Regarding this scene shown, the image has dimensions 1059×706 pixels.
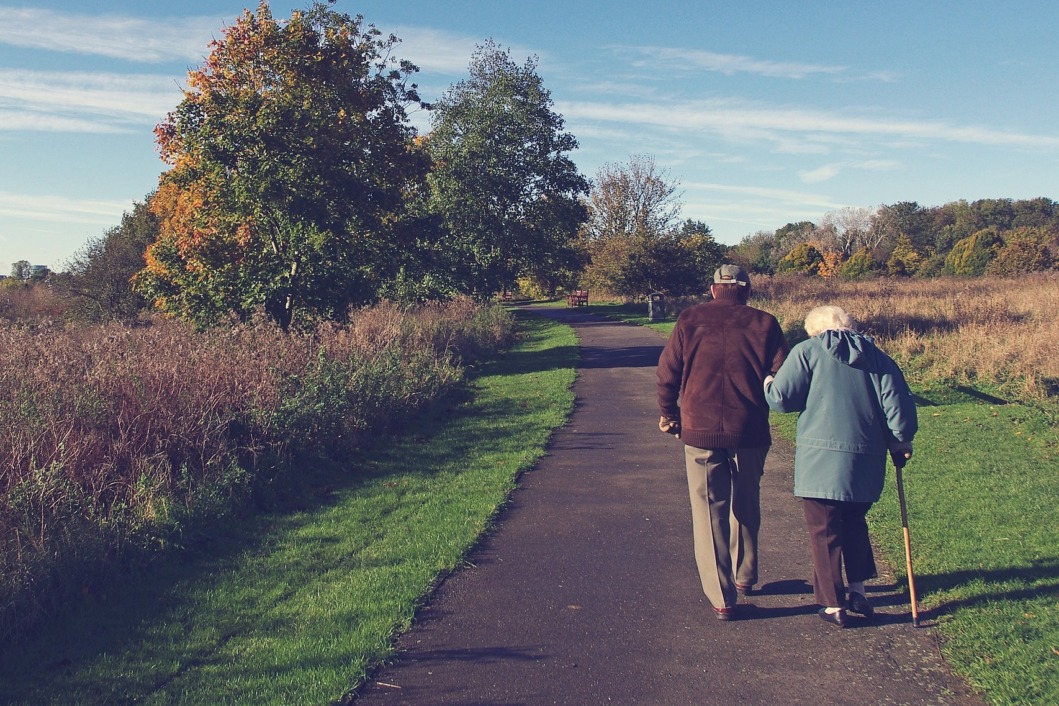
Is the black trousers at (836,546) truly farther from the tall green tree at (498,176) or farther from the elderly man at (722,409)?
the tall green tree at (498,176)

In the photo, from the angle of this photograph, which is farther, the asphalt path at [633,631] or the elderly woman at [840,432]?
the elderly woman at [840,432]

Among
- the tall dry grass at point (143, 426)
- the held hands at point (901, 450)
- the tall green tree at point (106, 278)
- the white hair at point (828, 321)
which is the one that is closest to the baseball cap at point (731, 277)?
the white hair at point (828, 321)

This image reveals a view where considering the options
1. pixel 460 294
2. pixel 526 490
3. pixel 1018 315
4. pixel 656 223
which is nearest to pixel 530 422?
pixel 526 490

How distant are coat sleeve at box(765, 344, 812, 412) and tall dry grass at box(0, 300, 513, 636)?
4.61 metres

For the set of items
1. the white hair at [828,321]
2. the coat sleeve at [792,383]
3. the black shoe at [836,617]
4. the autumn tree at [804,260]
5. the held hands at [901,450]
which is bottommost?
the black shoe at [836,617]

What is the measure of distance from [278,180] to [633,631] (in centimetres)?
1321

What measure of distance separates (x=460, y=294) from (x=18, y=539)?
29.2 meters

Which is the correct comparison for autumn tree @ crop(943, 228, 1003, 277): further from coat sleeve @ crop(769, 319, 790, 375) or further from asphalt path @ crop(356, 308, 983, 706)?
coat sleeve @ crop(769, 319, 790, 375)

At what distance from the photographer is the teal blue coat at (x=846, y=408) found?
4.75 meters

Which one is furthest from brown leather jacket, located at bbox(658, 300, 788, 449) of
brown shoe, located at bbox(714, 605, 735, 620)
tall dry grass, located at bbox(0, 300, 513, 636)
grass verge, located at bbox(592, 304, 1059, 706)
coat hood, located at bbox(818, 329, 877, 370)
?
tall dry grass, located at bbox(0, 300, 513, 636)

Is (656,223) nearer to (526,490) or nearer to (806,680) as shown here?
(526,490)

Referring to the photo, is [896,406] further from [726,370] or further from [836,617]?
[836,617]

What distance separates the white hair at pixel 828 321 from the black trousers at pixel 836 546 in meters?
1.01

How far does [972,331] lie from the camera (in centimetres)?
1794
